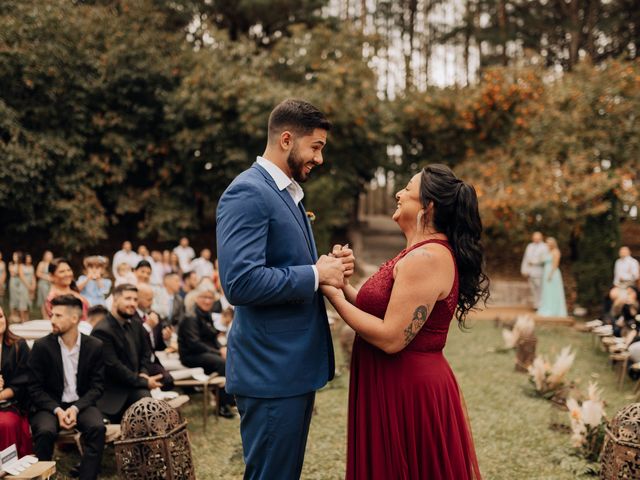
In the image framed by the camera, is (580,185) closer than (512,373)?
No

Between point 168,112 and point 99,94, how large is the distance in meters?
2.18

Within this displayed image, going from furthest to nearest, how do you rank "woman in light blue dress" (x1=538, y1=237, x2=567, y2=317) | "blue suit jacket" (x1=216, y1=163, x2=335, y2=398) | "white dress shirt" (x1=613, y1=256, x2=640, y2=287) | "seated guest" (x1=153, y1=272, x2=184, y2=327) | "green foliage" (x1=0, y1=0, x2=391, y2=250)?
"green foliage" (x1=0, y1=0, x2=391, y2=250) → "woman in light blue dress" (x1=538, y1=237, x2=567, y2=317) → "white dress shirt" (x1=613, y1=256, x2=640, y2=287) → "seated guest" (x1=153, y1=272, x2=184, y2=327) → "blue suit jacket" (x1=216, y1=163, x2=335, y2=398)

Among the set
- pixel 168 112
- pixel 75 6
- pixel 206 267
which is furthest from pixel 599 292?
pixel 75 6

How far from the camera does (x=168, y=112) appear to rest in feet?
59.0

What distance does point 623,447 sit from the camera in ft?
12.8

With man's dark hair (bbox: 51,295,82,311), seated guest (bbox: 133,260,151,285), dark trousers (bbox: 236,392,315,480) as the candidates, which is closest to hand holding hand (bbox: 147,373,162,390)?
man's dark hair (bbox: 51,295,82,311)

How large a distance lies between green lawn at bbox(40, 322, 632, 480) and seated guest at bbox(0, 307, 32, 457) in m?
0.72

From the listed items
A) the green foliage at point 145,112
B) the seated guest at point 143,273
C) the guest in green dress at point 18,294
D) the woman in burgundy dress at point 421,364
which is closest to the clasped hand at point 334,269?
the woman in burgundy dress at point 421,364

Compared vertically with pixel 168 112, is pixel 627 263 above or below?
below

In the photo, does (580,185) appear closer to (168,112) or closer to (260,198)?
(168,112)

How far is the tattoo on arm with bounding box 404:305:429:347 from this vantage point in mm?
2693

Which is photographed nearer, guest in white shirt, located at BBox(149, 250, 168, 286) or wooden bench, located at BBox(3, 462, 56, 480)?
wooden bench, located at BBox(3, 462, 56, 480)

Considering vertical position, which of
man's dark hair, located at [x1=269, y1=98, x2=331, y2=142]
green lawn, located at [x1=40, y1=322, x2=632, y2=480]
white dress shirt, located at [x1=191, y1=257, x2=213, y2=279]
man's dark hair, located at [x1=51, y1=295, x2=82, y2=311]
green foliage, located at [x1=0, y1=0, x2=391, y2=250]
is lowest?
green lawn, located at [x1=40, y1=322, x2=632, y2=480]

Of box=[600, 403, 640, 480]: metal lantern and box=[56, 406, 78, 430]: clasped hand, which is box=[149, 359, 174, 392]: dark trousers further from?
box=[600, 403, 640, 480]: metal lantern
